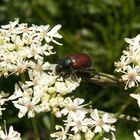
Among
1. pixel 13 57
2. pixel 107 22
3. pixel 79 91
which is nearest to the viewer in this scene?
pixel 13 57

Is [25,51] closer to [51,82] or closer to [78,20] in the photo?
[51,82]

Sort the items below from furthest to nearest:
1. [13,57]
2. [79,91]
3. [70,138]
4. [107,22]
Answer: [107,22] → [79,91] → [13,57] → [70,138]

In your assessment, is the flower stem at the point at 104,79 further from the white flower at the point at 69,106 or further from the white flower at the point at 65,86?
the white flower at the point at 69,106

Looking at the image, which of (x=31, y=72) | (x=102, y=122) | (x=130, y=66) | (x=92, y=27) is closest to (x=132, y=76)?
(x=130, y=66)

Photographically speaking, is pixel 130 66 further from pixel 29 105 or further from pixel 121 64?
pixel 29 105

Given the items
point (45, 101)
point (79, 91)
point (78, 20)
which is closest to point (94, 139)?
point (45, 101)

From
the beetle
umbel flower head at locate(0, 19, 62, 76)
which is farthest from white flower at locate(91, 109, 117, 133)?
umbel flower head at locate(0, 19, 62, 76)

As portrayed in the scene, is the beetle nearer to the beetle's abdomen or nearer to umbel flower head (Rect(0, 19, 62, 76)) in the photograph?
the beetle's abdomen
